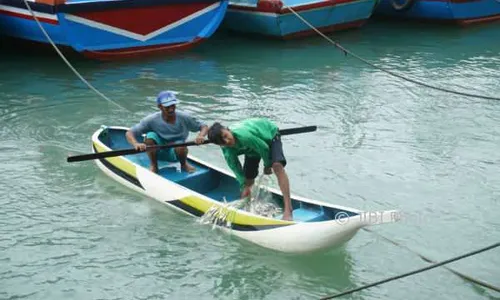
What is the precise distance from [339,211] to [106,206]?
2.61 m

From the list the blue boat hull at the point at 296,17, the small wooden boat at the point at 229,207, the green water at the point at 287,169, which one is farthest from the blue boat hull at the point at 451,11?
the small wooden boat at the point at 229,207

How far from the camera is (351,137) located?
10.0 metres

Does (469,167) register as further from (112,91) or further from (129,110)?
(112,91)

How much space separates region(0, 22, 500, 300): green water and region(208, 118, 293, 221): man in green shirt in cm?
67

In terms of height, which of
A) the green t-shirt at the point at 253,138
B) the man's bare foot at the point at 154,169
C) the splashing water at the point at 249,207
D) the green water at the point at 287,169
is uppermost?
the green t-shirt at the point at 253,138

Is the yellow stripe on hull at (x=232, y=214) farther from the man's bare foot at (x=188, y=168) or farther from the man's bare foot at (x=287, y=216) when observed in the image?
the man's bare foot at (x=188, y=168)

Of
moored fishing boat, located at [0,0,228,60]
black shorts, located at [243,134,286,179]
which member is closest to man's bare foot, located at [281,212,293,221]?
black shorts, located at [243,134,286,179]

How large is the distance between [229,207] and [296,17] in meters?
9.28

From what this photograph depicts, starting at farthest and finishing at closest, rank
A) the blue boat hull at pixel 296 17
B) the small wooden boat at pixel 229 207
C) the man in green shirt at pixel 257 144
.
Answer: the blue boat hull at pixel 296 17 → the man in green shirt at pixel 257 144 → the small wooden boat at pixel 229 207

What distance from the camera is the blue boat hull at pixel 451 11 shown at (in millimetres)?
17297

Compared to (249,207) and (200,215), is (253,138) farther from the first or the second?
(200,215)

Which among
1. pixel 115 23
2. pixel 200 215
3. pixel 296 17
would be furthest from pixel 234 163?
pixel 296 17

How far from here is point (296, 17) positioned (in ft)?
51.0

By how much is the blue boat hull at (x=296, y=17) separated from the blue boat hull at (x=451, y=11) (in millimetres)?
1633
